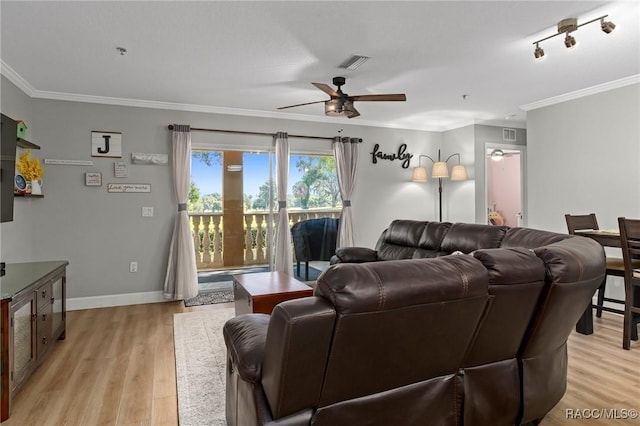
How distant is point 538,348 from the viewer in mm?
1865

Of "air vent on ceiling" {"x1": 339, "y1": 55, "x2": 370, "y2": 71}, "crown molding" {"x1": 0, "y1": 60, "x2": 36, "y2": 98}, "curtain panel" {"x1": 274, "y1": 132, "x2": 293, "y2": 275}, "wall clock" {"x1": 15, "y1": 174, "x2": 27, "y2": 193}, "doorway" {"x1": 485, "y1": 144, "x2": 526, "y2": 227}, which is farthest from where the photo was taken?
"doorway" {"x1": 485, "y1": 144, "x2": 526, "y2": 227}

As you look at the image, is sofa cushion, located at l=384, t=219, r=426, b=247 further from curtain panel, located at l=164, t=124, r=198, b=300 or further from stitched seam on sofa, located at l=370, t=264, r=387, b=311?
stitched seam on sofa, located at l=370, t=264, r=387, b=311

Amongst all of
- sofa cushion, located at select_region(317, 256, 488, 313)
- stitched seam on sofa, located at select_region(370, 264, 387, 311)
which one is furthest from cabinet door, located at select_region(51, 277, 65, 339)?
stitched seam on sofa, located at select_region(370, 264, 387, 311)

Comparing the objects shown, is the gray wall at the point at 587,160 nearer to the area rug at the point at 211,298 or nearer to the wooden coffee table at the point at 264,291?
the wooden coffee table at the point at 264,291

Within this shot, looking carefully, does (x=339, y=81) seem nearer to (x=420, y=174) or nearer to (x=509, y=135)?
(x=420, y=174)

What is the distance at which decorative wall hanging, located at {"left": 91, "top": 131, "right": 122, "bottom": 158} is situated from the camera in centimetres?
445

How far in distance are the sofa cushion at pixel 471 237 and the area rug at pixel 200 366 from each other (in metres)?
2.29

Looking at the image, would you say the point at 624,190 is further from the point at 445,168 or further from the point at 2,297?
the point at 2,297

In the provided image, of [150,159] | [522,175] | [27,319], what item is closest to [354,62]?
[150,159]

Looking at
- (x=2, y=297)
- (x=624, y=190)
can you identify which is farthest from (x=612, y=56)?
(x=2, y=297)

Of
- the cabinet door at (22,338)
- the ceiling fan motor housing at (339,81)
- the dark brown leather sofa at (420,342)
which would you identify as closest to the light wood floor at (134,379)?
the cabinet door at (22,338)

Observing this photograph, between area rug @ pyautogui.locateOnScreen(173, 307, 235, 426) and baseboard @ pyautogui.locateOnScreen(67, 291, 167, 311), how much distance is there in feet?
2.61

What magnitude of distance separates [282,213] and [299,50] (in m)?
2.59

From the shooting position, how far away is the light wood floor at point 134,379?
2.21 m
